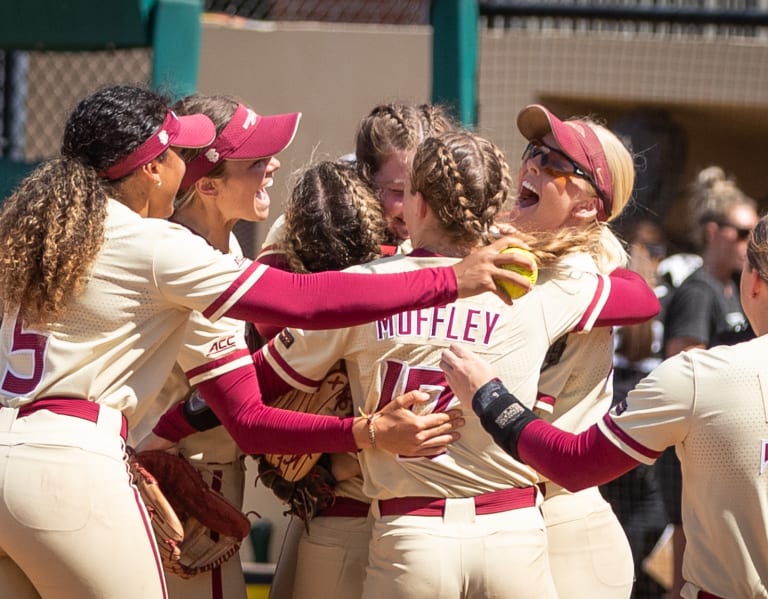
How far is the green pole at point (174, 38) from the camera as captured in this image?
454 centimetres

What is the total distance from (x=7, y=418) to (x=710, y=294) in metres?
3.74

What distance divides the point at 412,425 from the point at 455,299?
11.3 inches

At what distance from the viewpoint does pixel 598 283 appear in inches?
108

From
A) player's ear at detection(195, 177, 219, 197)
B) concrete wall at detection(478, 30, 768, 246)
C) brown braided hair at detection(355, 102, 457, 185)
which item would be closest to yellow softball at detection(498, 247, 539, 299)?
brown braided hair at detection(355, 102, 457, 185)

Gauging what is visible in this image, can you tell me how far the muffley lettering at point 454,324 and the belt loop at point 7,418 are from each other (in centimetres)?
81

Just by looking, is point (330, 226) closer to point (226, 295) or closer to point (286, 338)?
point (286, 338)

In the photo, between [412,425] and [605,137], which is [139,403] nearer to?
[412,425]

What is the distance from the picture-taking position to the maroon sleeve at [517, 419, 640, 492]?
2.36 m

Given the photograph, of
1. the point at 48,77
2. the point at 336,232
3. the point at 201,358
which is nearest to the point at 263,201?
the point at 336,232

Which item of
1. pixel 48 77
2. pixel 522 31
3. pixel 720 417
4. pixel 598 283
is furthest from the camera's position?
pixel 522 31

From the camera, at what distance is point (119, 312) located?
2.44 meters

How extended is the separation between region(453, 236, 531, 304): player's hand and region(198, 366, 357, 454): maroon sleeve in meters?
0.45

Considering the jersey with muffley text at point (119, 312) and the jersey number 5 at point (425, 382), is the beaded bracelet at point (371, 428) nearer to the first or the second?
the jersey number 5 at point (425, 382)

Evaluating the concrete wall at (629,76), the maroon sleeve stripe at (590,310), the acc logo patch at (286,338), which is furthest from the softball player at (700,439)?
the concrete wall at (629,76)
